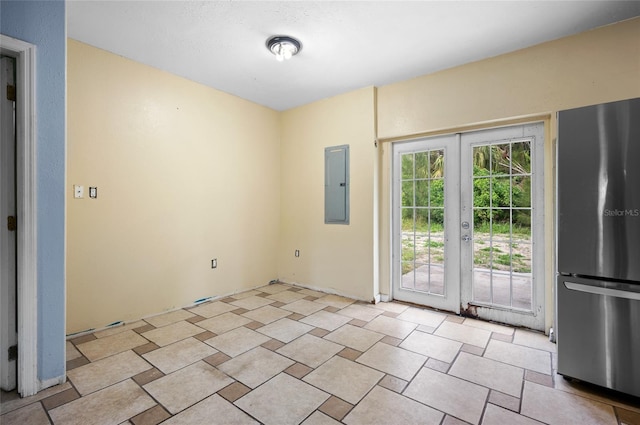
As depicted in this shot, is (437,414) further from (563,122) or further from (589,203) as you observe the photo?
(563,122)

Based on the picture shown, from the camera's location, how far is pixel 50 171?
6.66 ft

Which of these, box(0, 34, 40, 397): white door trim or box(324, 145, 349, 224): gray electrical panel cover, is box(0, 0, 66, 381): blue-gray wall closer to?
box(0, 34, 40, 397): white door trim

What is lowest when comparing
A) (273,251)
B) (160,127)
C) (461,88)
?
(273,251)

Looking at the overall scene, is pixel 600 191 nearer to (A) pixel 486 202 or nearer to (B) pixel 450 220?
(A) pixel 486 202

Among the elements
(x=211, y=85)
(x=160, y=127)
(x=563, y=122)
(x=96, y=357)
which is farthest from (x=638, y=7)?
(x=96, y=357)

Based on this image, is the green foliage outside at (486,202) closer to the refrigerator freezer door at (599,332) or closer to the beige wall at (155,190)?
the refrigerator freezer door at (599,332)

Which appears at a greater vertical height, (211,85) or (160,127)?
(211,85)

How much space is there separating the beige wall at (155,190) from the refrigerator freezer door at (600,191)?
3.56 metres

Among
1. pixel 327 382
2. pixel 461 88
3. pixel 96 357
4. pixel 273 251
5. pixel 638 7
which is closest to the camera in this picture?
pixel 327 382

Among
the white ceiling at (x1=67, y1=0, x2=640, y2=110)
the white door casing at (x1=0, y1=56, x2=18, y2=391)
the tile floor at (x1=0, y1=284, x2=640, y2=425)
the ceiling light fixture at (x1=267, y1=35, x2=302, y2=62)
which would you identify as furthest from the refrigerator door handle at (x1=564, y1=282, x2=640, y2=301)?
the white door casing at (x1=0, y1=56, x2=18, y2=391)

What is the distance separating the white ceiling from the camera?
2287mm

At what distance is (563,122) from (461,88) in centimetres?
137

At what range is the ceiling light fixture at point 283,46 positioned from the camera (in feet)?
8.82

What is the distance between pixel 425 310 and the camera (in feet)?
11.6
